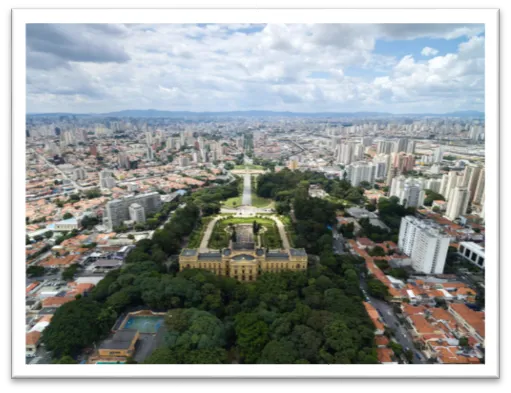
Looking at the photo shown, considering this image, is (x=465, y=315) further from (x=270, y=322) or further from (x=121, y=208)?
(x=121, y=208)

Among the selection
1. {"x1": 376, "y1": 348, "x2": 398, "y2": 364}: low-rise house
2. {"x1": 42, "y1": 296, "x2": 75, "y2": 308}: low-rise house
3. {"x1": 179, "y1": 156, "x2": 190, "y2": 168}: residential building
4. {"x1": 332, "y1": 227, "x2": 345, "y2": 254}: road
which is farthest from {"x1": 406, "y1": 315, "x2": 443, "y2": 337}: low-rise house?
{"x1": 179, "y1": 156, "x2": 190, "y2": 168}: residential building

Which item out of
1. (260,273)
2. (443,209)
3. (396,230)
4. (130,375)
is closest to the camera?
(130,375)

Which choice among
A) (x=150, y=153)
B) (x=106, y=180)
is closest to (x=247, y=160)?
(x=150, y=153)

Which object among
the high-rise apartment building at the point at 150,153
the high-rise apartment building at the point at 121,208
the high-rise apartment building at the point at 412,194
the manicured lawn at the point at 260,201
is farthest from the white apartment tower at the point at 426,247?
the high-rise apartment building at the point at 150,153

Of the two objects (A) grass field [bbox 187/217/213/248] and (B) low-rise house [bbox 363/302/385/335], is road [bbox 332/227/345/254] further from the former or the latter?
(A) grass field [bbox 187/217/213/248]
